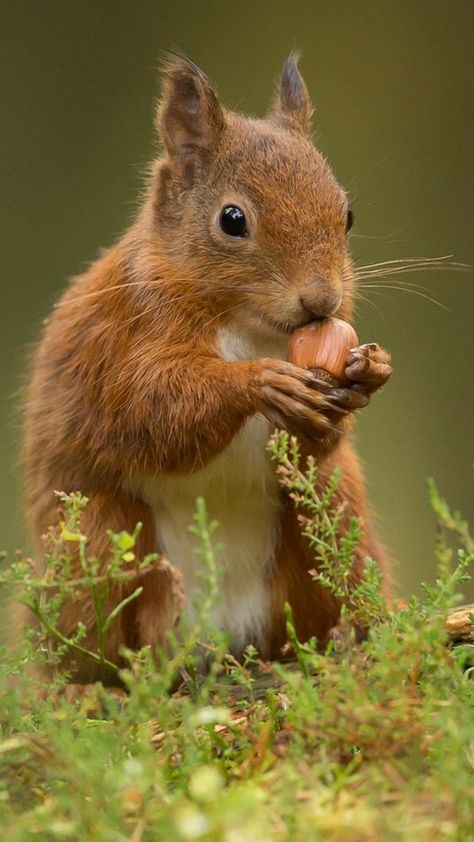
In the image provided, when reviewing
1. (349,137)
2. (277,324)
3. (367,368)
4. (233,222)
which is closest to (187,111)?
(233,222)

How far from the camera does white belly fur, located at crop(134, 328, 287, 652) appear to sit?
1.86 m

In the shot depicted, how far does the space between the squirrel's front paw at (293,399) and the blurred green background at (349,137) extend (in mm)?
2366

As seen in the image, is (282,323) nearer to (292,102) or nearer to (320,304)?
(320,304)

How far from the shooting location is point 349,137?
13.5ft

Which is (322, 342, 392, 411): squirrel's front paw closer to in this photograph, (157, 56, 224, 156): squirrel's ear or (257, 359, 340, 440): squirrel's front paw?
(257, 359, 340, 440): squirrel's front paw

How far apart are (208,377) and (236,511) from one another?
28 centimetres

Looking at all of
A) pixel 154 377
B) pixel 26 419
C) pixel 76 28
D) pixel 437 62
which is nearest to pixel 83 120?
pixel 76 28

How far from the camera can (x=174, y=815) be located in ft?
2.92

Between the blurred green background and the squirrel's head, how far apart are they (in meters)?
2.10

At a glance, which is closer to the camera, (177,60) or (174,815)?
(174,815)

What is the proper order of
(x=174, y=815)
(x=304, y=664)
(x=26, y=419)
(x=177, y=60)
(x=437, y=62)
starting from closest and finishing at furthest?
(x=174, y=815)
(x=304, y=664)
(x=177, y=60)
(x=26, y=419)
(x=437, y=62)

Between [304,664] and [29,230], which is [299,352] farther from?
[29,230]

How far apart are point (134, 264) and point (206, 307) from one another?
162mm

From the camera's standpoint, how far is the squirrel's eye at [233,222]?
1811mm
